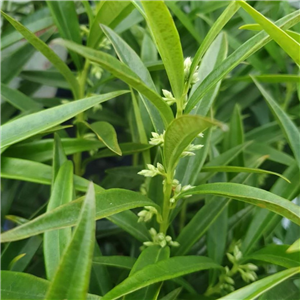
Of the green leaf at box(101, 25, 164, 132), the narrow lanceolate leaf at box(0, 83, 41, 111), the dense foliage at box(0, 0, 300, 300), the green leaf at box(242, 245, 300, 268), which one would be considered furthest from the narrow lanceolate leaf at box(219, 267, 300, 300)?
→ the narrow lanceolate leaf at box(0, 83, 41, 111)

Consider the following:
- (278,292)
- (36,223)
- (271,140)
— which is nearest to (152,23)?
(36,223)

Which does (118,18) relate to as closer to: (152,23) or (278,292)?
(152,23)

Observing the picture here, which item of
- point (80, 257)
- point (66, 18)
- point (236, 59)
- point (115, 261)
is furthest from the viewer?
point (66, 18)

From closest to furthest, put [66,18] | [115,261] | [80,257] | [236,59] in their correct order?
[80,257]
[236,59]
[115,261]
[66,18]

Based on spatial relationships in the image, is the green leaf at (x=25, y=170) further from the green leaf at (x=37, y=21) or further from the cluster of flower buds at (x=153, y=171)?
the green leaf at (x=37, y=21)

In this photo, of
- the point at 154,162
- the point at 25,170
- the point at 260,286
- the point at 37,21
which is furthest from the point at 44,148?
the point at 260,286

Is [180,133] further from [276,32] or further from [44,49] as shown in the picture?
[44,49]

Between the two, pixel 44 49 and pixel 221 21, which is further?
pixel 44 49

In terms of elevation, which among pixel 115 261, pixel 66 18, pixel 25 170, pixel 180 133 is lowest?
pixel 115 261
